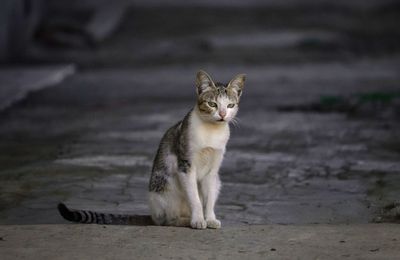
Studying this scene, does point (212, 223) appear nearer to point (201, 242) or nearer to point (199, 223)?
point (199, 223)

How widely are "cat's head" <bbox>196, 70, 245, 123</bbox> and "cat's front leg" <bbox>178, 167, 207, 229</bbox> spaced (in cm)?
43

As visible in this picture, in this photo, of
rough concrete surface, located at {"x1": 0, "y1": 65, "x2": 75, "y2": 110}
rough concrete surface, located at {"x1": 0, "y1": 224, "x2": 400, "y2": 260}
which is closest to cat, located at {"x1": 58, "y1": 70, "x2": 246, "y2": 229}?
rough concrete surface, located at {"x1": 0, "y1": 224, "x2": 400, "y2": 260}

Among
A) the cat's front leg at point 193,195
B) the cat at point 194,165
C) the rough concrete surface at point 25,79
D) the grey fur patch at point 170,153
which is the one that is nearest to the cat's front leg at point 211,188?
the cat at point 194,165

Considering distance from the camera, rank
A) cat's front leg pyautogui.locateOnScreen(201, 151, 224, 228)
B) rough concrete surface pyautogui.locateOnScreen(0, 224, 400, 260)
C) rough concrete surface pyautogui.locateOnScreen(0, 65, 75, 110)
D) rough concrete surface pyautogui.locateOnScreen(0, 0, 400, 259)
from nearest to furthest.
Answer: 1. rough concrete surface pyautogui.locateOnScreen(0, 224, 400, 260)
2. rough concrete surface pyautogui.locateOnScreen(0, 0, 400, 259)
3. cat's front leg pyautogui.locateOnScreen(201, 151, 224, 228)
4. rough concrete surface pyautogui.locateOnScreen(0, 65, 75, 110)

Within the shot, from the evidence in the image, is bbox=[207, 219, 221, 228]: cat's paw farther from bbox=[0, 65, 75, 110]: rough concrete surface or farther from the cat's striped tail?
bbox=[0, 65, 75, 110]: rough concrete surface

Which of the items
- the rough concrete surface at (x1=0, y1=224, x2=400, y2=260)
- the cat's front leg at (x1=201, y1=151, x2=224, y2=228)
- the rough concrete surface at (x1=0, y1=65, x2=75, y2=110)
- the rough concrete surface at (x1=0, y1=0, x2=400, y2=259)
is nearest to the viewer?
the rough concrete surface at (x1=0, y1=224, x2=400, y2=260)

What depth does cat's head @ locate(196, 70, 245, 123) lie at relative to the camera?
23.5 ft

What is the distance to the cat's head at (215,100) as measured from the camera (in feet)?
23.5

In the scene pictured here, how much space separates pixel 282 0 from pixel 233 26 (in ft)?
15.7

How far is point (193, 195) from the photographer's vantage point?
7.18 m

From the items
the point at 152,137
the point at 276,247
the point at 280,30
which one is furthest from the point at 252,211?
the point at 280,30

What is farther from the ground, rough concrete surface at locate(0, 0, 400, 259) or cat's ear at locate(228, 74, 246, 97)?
Answer: cat's ear at locate(228, 74, 246, 97)

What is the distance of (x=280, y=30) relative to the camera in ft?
89.2

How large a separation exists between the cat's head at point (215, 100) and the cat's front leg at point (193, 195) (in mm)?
430
